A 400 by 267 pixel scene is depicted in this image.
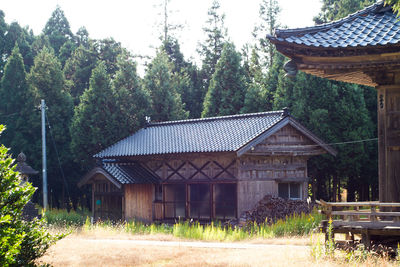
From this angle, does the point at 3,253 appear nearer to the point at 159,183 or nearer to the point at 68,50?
the point at 159,183

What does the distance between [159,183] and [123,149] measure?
3.44 metres

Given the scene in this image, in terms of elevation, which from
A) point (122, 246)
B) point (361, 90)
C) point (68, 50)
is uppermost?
point (68, 50)

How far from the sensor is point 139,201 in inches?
1181

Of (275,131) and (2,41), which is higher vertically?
(2,41)

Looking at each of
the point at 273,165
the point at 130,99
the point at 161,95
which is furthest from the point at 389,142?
the point at 161,95

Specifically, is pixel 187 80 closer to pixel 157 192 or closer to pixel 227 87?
pixel 227 87

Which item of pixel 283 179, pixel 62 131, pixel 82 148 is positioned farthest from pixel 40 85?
pixel 283 179

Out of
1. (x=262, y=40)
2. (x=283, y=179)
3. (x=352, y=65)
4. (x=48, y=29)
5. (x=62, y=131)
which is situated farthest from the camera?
(x=48, y=29)

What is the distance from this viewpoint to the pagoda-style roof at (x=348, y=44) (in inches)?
417

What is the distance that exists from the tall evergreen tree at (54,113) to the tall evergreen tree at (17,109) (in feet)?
2.91

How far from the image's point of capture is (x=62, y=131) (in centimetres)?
3912

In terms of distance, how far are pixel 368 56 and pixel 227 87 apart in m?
30.1

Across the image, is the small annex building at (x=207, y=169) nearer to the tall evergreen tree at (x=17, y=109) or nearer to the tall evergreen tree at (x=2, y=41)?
the tall evergreen tree at (x=17, y=109)

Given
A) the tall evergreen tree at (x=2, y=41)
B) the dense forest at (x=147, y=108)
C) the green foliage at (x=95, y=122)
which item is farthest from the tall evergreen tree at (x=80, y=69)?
the green foliage at (x=95, y=122)
